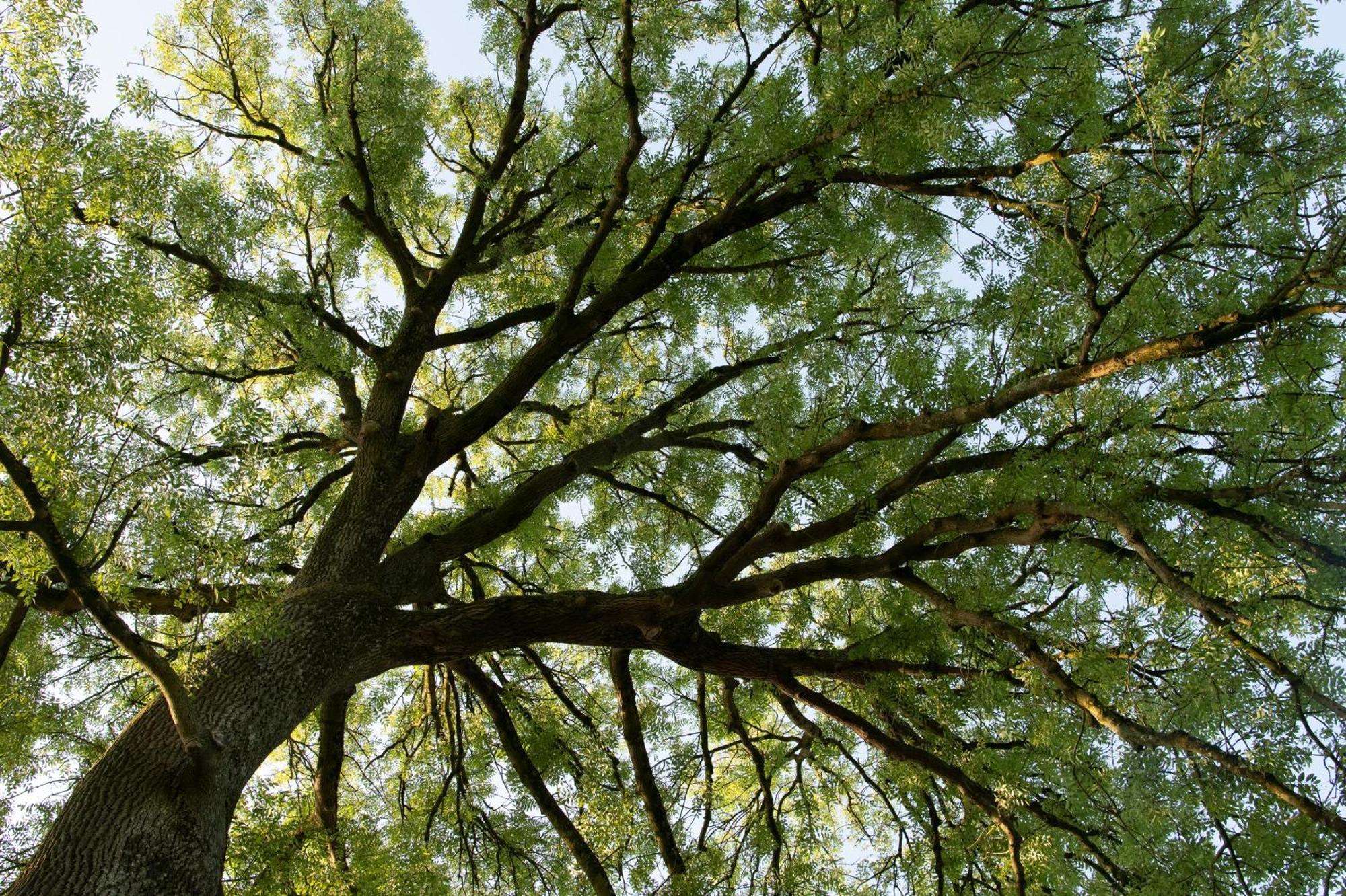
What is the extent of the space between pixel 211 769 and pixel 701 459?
4.41m

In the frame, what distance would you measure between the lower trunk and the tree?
0.02 meters

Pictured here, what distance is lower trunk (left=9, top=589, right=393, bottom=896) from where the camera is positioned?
2.82 meters

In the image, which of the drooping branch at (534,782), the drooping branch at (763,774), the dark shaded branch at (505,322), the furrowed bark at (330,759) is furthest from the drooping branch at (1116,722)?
the furrowed bark at (330,759)

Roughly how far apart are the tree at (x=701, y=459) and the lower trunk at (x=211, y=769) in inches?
0.7

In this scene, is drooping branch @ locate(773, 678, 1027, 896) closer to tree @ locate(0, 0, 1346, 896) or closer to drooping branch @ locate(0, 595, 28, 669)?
tree @ locate(0, 0, 1346, 896)

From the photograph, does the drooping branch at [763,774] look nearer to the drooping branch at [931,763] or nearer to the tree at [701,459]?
the tree at [701,459]

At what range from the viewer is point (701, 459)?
695 centimetres

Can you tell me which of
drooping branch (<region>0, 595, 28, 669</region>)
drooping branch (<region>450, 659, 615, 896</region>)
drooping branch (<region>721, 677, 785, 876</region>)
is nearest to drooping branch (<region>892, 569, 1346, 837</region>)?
drooping branch (<region>721, 677, 785, 876</region>)

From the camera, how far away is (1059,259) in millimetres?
3631

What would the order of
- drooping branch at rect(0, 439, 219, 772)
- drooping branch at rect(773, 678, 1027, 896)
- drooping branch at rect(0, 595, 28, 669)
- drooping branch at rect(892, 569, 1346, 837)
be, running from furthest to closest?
drooping branch at rect(0, 595, 28, 669)
drooping branch at rect(773, 678, 1027, 896)
drooping branch at rect(0, 439, 219, 772)
drooping branch at rect(892, 569, 1346, 837)

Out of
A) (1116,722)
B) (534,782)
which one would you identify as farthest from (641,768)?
(1116,722)

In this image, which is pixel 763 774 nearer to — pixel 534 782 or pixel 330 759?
pixel 534 782

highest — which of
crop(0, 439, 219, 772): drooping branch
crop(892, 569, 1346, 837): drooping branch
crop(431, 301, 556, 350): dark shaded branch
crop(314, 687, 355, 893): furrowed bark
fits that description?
crop(431, 301, 556, 350): dark shaded branch

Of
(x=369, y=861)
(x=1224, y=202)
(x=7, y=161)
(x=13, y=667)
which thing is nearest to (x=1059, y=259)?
(x=1224, y=202)
